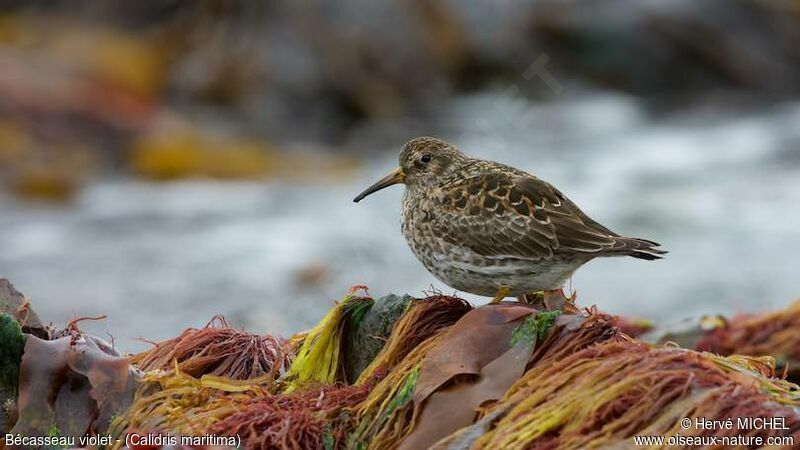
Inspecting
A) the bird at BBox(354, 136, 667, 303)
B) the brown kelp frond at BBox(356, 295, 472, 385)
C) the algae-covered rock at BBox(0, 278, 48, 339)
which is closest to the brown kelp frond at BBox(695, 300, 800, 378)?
the bird at BBox(354, 136, 667, 303)

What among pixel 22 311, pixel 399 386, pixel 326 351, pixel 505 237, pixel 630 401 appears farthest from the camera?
pixel 505 237

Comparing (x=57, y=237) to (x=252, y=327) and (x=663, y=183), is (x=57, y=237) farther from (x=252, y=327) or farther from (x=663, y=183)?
(x=663, y=183)

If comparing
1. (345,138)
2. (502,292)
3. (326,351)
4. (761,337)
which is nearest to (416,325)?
(326,351)

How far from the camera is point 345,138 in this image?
1662cm

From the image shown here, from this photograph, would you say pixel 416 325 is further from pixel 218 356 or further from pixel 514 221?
pixel 514 221

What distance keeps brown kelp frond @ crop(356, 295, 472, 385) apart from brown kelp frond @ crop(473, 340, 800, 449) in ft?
2.16

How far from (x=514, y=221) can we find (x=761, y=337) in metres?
2.25

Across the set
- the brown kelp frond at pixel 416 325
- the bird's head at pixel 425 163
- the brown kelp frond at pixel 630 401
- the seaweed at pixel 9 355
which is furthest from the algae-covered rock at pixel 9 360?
the bird's head at pixel 425 163

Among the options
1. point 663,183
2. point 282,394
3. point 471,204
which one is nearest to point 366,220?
point 663,183

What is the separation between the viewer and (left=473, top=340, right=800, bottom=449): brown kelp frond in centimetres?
339

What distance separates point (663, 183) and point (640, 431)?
12.2m

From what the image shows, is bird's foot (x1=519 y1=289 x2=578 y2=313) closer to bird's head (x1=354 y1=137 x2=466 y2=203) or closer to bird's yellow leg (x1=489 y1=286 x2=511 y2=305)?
bird's yellow leg (x1=489 y1=286 x2=511 y2=305)

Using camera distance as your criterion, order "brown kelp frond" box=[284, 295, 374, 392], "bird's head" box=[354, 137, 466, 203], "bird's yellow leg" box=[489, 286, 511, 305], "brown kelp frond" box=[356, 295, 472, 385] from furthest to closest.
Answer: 1. "bird's head" box=[354, 137, 466, 203]
2. "bird's yellow leg" box=[489, 286, 511, 305]
3. "brown kelp frond" box=[284, 295, 374, 392]
4. "brown kelp frond" box=[356, 295, 472, 385]

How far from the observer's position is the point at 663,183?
15.2m
